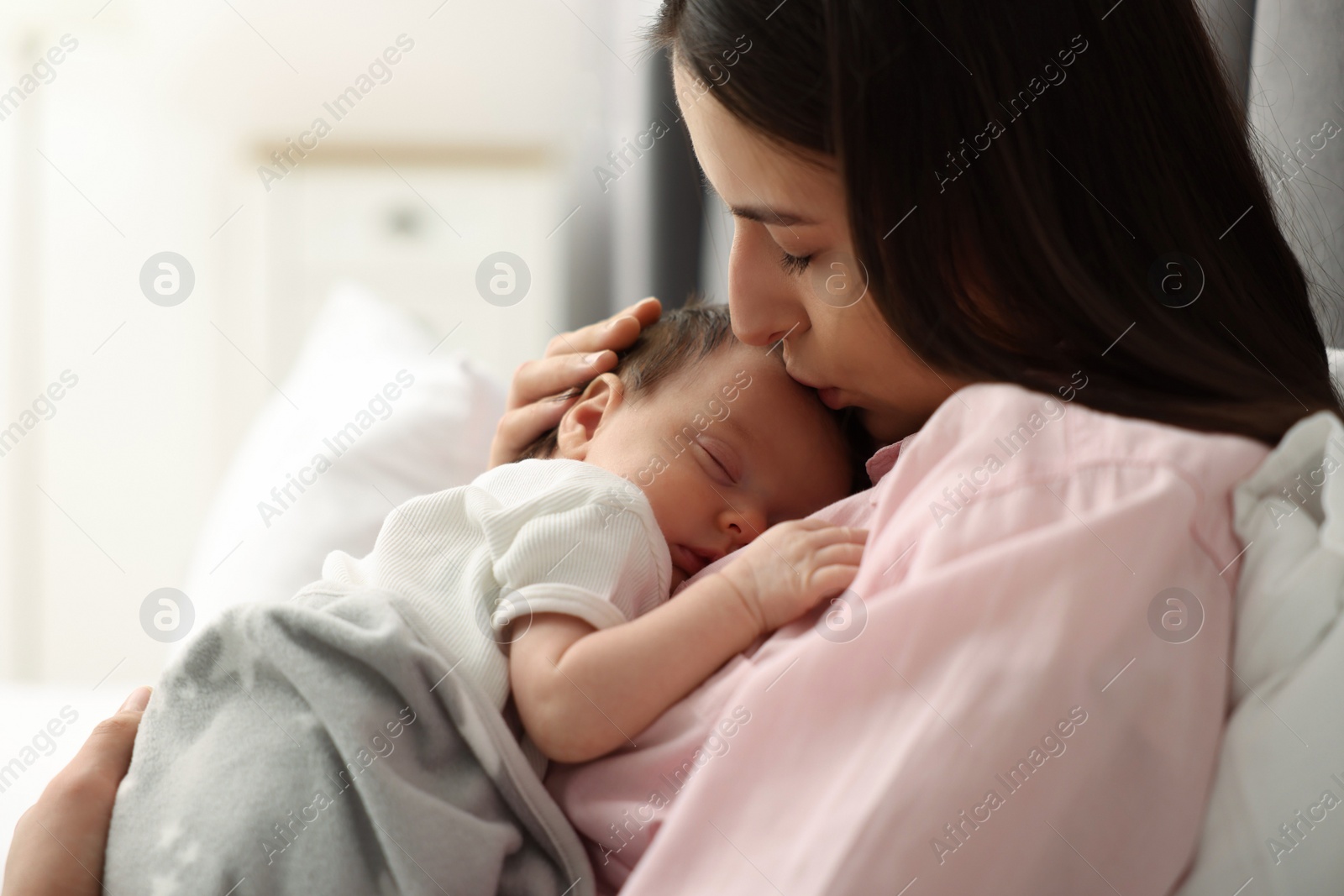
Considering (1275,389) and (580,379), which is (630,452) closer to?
(580,379)

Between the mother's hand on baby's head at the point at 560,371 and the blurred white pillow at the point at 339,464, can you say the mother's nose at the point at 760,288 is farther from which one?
the blurred white pillow at the point at 339,464

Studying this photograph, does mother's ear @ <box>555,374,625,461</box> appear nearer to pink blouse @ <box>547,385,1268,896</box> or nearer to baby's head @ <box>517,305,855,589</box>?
baby's head @ <box>517,305,855,589</box>

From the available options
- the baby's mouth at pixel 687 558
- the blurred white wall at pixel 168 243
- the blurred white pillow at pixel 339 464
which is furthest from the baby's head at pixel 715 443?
the blurred white wall at pixel 168 243

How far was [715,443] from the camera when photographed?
0.89 meters

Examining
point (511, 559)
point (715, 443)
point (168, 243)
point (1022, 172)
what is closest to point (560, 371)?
point (715, 443)

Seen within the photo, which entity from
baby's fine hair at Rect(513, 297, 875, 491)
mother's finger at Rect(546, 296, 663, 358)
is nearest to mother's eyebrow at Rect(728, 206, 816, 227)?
baby's fine hair at Rect(513, 297, 875, 491)

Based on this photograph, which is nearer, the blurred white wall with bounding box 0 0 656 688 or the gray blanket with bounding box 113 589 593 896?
the gray blanket with bounding box 113 589 593 896

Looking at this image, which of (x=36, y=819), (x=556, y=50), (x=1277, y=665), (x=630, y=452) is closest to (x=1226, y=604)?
(x=1277, y=665)

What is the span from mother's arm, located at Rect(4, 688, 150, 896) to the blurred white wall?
2055 mm

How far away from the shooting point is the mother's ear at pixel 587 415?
3.20ft

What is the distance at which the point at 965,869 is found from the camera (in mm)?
529

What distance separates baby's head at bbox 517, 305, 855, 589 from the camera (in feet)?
2.91

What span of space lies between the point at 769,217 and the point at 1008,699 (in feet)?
1.49

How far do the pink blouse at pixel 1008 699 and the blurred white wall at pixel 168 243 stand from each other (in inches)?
84.4
